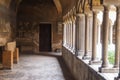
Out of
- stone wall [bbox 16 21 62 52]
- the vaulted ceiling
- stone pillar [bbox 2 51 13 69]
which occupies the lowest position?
stone pillar [bbox 2 51 13 69]

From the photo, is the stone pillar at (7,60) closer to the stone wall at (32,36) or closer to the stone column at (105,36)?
the stone column at (105,36)

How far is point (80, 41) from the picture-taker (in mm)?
8273

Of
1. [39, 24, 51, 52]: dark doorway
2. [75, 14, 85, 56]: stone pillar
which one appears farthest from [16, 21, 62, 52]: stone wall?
[75, 14, 85, 56]: stone pillar

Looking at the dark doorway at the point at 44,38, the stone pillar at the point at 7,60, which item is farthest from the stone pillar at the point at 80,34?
the dark doorway at the point at 44,38

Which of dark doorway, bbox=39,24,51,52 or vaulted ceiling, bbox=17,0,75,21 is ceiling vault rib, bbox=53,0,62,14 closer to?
vaulted ceiling, bbox=17,0,75,21

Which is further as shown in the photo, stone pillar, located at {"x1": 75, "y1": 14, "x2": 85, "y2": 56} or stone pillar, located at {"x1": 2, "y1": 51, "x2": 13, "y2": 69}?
stone pillar, located at {"x1": 2, "y1": 51, "x2": 13, "y2": 69}

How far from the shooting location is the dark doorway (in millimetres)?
19844

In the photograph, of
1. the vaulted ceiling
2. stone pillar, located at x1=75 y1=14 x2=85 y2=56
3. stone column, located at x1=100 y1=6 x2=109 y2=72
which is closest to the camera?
stone column, located at x1=100 y1=6 x2=109 y2=72

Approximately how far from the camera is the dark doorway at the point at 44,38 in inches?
781

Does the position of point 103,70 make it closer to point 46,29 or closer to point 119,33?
point 119,33

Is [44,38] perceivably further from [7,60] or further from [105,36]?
Answer: [105,36]

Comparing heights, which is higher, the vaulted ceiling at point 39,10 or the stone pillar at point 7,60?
the vaulted ceiling at point 39,10

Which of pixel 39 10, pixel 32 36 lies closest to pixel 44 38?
pixel 32 36

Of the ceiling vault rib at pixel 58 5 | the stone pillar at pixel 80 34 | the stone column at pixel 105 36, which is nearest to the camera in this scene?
the stone column at pixel 105 36
